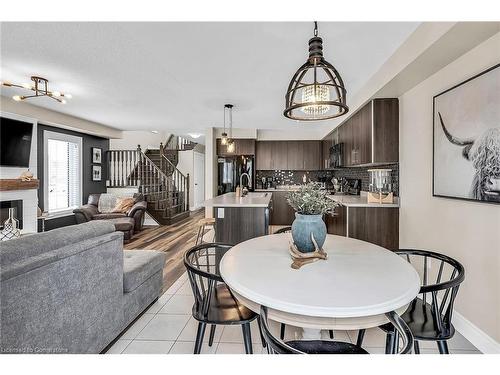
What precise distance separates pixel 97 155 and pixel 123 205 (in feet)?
6.62

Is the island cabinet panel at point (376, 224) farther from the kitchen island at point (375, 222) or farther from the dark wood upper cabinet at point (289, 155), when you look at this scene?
the dark wood upper cabinet at point (289, 155)

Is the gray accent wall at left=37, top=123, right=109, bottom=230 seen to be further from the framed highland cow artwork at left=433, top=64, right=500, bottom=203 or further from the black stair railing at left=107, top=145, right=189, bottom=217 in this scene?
the framed highland cow artwork at left=433, top=64, right=500, bottom=203

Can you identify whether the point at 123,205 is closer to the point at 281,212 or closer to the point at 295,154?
the point at 281,212

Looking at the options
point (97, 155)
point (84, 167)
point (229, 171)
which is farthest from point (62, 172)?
point (229, 171)

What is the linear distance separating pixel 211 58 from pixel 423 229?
Answer: 2926 millimetres

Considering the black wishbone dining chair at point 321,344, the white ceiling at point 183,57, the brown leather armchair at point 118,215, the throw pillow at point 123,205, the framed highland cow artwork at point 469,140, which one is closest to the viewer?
the black wishbone dining chair at point 321,344

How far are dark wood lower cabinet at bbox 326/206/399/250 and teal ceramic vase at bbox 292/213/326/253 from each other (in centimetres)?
220

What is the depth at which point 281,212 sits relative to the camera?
22.8ft

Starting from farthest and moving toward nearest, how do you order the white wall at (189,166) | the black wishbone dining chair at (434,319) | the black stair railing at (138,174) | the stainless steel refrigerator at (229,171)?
1. the white wall at (189,166)
2. the black stair railing at (138,174)
3. the stainless steel refrigerator at (229,171)
4. the black wishbone dining chair at (434,319)

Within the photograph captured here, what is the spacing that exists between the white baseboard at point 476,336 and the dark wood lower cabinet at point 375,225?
47.9 inches

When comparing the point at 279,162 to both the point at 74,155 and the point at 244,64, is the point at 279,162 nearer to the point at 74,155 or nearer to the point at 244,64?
the point at 244,64

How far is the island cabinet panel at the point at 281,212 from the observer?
6916 mm

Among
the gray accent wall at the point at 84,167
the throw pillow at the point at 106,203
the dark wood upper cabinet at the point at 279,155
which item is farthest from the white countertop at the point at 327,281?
the gray accent wall at the point at 84,167

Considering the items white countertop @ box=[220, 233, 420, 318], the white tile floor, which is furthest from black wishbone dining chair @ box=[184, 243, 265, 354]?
the white tile floor
